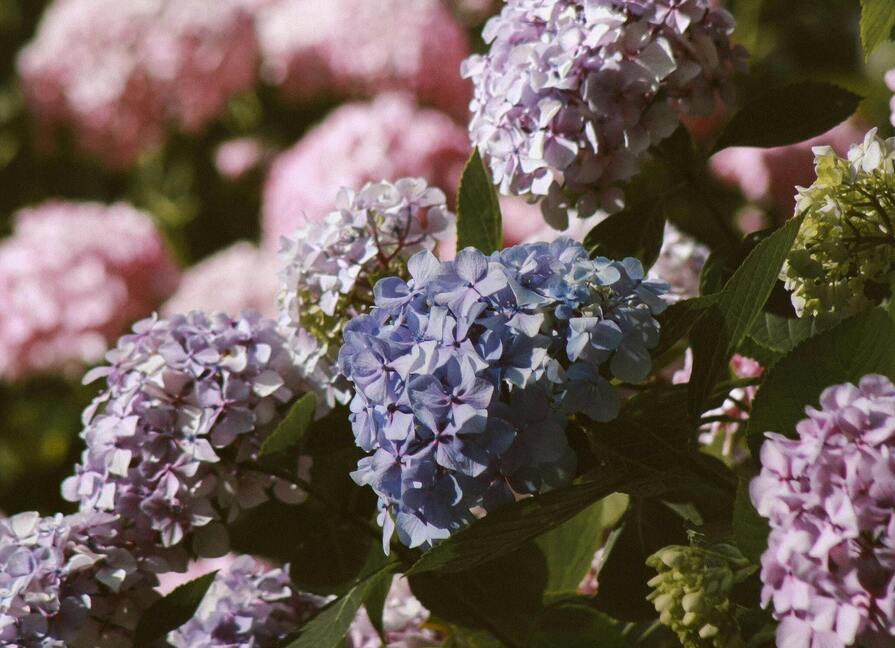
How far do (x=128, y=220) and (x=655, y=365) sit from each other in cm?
134

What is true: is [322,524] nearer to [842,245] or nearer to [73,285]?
[842,245]

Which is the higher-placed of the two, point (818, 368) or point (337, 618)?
point (818, 368)

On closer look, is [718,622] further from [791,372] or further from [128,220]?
[128,220]

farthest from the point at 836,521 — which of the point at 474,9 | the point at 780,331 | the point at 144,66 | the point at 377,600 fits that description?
the point at 144,66

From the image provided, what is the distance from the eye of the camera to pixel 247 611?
611mm

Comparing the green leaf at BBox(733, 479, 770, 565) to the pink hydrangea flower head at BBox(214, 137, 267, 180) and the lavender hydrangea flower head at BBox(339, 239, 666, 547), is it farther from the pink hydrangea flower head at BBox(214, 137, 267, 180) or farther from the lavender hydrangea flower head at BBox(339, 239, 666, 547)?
the pink hydrangea flower head at BBox(214, 137, 267, 180)

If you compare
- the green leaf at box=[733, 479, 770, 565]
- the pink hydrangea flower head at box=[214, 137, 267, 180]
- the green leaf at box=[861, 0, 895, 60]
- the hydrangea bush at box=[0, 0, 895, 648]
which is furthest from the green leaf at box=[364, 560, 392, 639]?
the pink hydrangea flower head at box=[214, 137, 267, 180]

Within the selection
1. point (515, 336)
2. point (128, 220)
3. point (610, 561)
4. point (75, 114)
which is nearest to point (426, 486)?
point (515, 336)

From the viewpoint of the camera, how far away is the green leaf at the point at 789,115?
0.60 metres

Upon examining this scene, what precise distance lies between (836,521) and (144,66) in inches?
67.7

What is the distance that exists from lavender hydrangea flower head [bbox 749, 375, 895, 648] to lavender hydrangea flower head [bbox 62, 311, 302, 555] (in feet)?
0.92

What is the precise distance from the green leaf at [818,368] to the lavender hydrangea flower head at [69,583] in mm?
305

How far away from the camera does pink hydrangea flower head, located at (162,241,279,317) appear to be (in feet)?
5.27

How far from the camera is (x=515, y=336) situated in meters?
0.41
